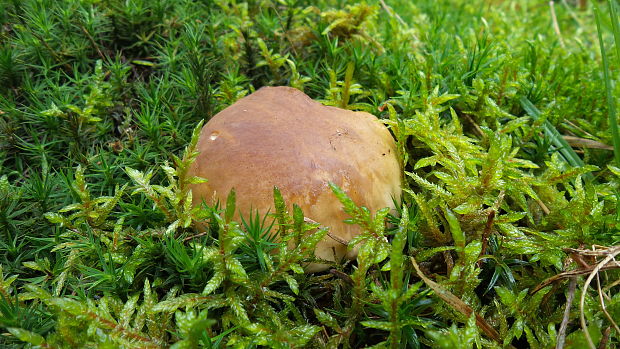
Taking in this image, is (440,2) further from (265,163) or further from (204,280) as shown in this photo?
(204,280)

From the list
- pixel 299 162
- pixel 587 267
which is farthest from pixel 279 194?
pixel 587 267

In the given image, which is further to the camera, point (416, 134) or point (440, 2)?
point (440, 2)

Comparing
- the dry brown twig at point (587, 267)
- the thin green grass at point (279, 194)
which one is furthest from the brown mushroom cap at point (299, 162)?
the dry brown twig at point (587, 267)

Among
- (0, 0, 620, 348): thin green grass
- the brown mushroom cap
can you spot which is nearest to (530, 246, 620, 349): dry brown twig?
(0, 0, 620, 348): thin green grass

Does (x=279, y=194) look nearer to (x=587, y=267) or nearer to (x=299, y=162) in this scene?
(x=299, y=162)

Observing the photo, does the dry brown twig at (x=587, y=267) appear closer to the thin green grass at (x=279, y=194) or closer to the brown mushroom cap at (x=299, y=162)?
the thin green grass at (x=279, y=194)

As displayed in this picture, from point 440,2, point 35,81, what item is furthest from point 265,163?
point 440,2

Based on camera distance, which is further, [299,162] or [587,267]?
[299,162]

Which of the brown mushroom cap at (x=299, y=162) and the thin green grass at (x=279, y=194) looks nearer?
the thin green grass at (x=279, y=194)
